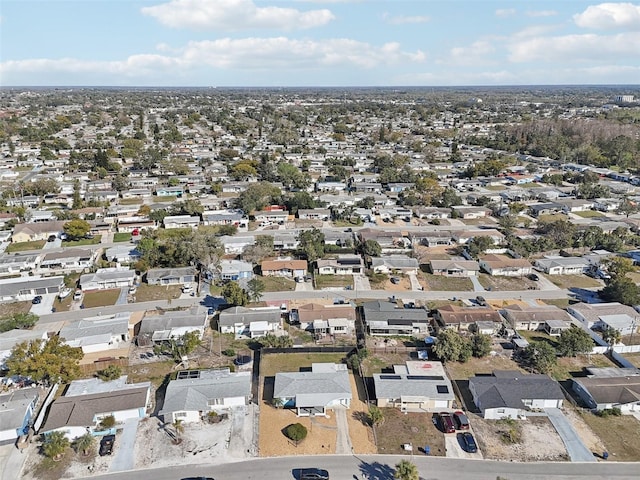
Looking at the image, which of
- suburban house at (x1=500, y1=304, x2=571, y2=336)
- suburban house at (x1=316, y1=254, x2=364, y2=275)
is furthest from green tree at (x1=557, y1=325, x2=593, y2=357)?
suburban house at (x1=316, y1=254, x2=364, y2=275)

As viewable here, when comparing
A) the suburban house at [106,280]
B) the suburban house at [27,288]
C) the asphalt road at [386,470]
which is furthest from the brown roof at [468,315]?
the suburban house at [27,288]

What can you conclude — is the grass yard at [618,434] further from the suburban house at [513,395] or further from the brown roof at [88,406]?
the brown roof at [88,406]

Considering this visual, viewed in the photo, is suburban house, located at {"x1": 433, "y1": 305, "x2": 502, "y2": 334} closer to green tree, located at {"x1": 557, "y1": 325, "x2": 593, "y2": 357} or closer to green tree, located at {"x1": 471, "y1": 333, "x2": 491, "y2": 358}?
green tree, located at {"x1": 471, "y1": 333, "x2": 491, "y2": 358}

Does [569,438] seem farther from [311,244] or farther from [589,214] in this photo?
[589,214]

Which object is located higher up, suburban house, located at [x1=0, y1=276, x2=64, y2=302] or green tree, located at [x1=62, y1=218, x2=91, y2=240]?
green tree, located at [x1=62, y1=218, x2=91, y2=240]

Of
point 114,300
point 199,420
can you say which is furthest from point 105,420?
point 114,300

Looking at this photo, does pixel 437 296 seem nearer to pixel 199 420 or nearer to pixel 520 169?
pixel 199 420

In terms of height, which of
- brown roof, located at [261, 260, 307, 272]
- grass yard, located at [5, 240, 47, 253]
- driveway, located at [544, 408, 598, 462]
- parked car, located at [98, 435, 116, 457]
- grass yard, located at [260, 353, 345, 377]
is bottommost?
parked car, located at [98, 435, 116, 457]
